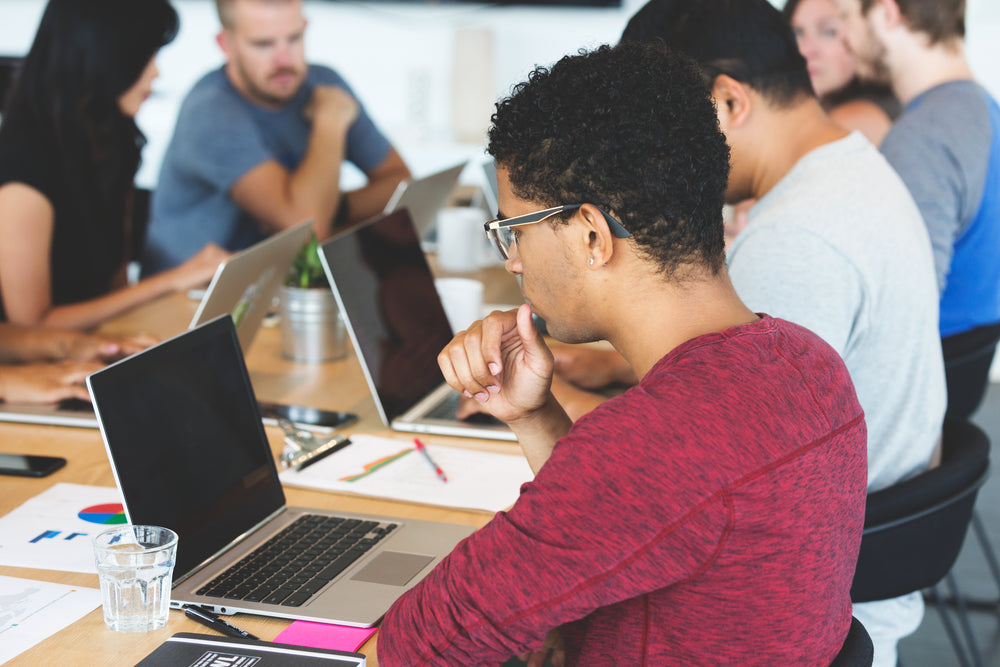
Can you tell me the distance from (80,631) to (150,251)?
231cm

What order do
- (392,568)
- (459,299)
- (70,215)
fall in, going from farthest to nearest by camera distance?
(70,215), (459,299), (392,568)

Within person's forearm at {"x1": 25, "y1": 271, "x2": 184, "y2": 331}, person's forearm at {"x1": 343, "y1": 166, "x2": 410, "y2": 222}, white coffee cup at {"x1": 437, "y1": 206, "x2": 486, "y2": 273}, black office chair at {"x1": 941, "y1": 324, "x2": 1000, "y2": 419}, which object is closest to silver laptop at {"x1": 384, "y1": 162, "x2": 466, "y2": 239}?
white coffee cup at {"x1": 437, "y1": 206, "x2": 486, "y2": 273}

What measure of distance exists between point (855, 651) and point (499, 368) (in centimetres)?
49

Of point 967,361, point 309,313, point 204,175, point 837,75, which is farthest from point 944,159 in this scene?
point 204,175

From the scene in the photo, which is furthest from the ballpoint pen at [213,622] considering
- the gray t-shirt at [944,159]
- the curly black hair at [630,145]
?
the gray t-shirt at [944,159]

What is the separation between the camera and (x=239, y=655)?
92cm

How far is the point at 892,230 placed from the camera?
4.74ft

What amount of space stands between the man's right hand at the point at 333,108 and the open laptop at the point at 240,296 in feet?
5.37

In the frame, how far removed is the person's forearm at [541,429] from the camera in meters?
1.22

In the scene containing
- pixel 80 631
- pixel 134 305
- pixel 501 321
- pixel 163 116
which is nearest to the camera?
pixel 80 631

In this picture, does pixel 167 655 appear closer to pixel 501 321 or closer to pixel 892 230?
pixel 501 321

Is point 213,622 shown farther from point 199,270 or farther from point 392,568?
point 199,270

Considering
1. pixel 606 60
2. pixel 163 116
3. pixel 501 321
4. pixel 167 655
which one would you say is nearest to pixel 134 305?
pixel 501 321

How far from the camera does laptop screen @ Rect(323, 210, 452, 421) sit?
1.61 metres
